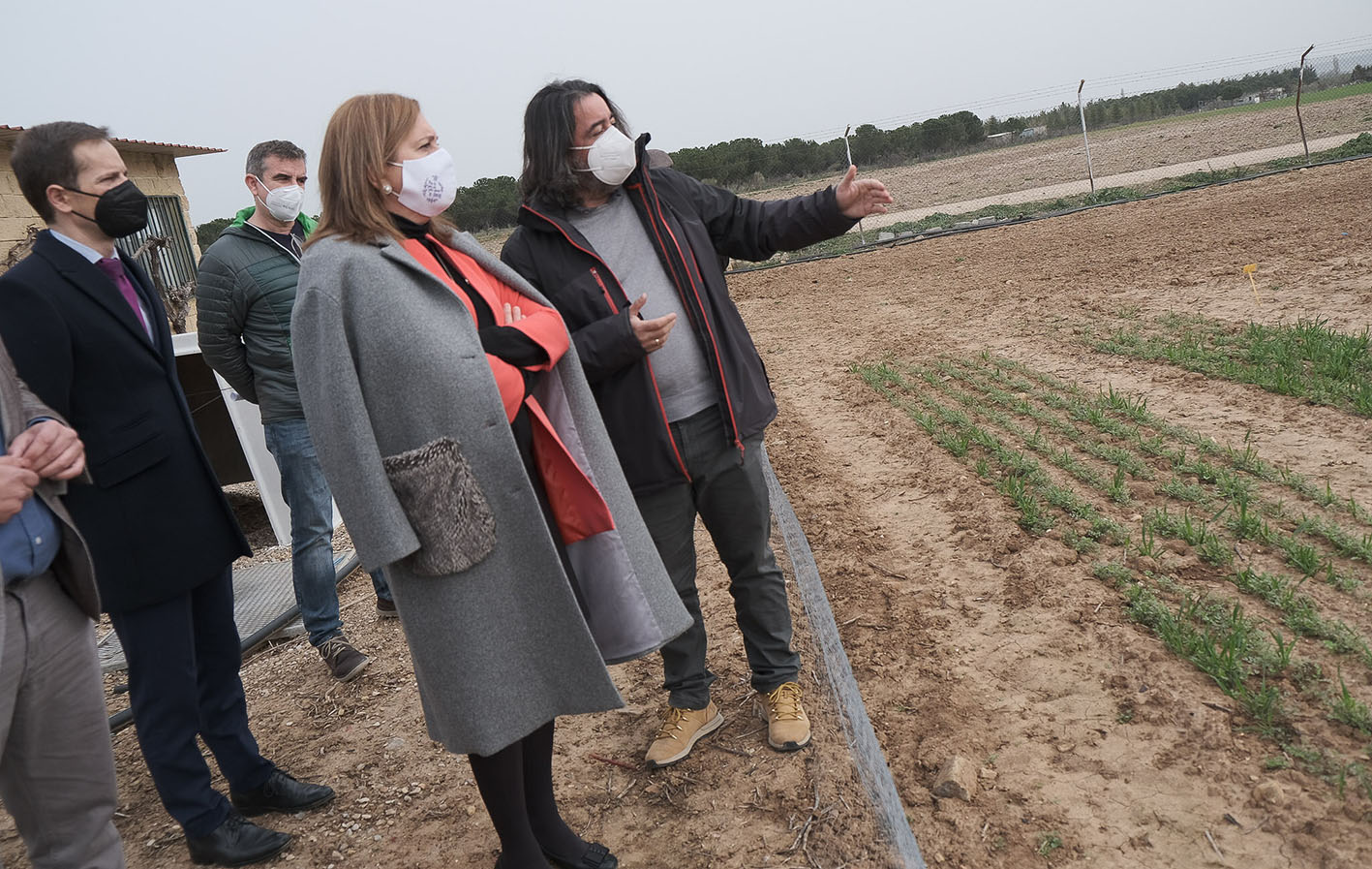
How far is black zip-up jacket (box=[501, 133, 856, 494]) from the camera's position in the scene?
2.62 meters

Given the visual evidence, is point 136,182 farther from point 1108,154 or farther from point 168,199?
point 1108,154

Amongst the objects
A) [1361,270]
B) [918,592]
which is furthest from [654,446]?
[1361,270]

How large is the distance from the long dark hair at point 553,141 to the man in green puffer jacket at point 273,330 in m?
1.36

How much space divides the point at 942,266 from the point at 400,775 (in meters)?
10.4

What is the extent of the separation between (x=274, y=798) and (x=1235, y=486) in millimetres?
3721

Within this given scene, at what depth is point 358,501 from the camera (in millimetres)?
1889

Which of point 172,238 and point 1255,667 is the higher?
point 172,238

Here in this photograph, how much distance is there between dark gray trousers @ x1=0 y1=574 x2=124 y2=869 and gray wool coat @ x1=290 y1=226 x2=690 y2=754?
0.69 meters

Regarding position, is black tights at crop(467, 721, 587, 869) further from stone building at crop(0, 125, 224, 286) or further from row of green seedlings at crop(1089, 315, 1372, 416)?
stone building at crop(0, 125, 224, 286)

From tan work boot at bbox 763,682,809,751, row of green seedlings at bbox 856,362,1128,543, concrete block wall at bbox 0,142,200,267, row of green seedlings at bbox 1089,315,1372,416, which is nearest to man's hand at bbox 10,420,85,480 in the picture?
tan work boot at bbox 763,682,809,751

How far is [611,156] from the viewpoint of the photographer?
262 cm

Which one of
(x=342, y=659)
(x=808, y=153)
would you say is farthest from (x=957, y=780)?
(x=808, y=153)

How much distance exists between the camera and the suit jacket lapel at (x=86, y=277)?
7.89 feet

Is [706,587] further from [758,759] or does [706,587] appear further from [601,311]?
[601,311]
